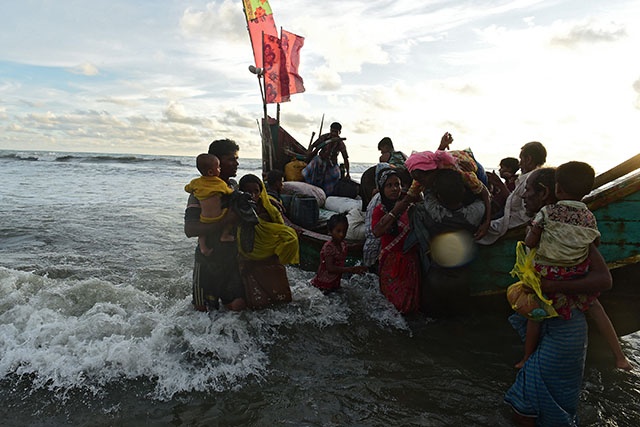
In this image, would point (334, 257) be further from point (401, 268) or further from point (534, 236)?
point (534, 236)

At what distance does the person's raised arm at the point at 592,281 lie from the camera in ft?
7.07

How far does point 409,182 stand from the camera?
4469 millimetres

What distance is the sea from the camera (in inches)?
107

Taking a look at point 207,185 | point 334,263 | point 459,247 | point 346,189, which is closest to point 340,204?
point 346,189

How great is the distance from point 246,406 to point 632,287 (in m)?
3.09

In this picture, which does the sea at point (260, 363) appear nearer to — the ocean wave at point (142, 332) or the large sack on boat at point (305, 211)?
the ocean wave at point (142, 332)

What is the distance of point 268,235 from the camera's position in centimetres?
379

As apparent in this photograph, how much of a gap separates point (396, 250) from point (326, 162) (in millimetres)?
3870

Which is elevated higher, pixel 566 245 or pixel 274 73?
pixel 274 73

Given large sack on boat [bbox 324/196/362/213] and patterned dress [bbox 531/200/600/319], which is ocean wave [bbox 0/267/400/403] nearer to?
large sack on boat [bbox 324/196/362/213]

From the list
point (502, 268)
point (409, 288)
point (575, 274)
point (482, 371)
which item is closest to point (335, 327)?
point (409, 288)

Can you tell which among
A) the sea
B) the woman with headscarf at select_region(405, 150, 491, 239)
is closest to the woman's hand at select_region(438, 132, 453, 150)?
the woman with headscarf at select_region(405, 150, 491, 239)

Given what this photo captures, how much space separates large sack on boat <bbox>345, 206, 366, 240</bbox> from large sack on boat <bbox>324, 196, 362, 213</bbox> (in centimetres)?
108

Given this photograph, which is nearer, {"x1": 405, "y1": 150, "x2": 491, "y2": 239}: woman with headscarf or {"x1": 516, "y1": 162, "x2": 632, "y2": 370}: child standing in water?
{"x1": 516, "y1": 162, "x2": 632, "y2": 370}: child standing in water
